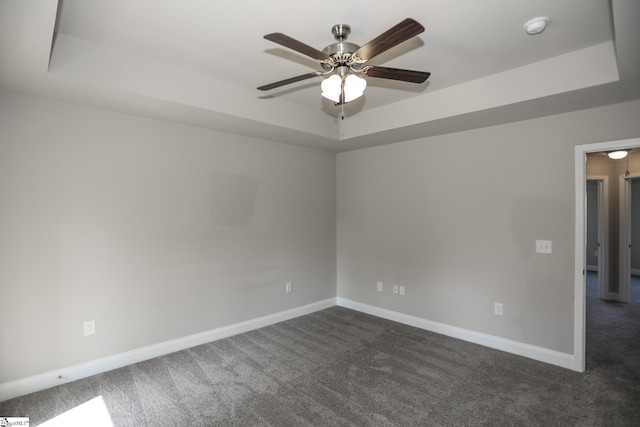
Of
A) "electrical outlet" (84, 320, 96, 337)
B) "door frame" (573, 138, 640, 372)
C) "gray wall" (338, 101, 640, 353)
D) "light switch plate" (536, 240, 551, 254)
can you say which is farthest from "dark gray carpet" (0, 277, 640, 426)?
"light switch plate" (536, 240, 551, 254)

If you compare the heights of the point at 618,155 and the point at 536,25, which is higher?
the point at 536,25

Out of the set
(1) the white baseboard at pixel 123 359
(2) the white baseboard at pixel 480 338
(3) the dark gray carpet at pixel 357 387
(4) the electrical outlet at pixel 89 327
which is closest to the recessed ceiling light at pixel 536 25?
(3) the dark gray carpet at pixel 357 387

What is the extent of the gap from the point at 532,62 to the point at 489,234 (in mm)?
1708

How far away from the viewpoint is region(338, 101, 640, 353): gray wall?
308 cm

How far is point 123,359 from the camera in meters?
3.05

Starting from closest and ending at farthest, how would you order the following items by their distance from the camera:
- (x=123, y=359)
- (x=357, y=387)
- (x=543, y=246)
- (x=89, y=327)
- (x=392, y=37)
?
(x=392, y=37) < (x=357, y=387) < (x=89, y=327) < (x=123, y=359) < (x=543, y=246)

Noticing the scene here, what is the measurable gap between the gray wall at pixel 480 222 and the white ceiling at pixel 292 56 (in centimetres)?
29

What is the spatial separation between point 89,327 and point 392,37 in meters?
3.29

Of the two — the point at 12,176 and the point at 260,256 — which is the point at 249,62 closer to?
the point at 12,176

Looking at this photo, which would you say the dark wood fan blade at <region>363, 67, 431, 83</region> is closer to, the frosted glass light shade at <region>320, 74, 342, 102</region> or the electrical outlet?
the frosted glass light shade at <region>320, 74, 342, 102</region>

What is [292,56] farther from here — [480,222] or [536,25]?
[480,222]

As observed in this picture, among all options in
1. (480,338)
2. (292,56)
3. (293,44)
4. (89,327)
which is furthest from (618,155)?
(89,327)

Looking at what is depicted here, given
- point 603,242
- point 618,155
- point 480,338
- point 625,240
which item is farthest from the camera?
point 603,242

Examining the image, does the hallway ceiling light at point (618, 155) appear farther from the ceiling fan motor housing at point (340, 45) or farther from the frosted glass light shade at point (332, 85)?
the frosted glass light shade at point (332, 85)
